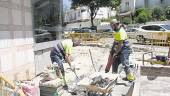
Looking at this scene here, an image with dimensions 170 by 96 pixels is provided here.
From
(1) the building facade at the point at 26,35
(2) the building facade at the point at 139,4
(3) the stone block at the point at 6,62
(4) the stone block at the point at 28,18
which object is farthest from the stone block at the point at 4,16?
(2) the building facade at the point at 139,4

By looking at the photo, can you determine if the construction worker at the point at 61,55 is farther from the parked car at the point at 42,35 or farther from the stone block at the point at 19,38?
the parked car at the point at 42,35

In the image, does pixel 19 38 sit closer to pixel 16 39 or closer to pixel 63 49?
pixel 16 39

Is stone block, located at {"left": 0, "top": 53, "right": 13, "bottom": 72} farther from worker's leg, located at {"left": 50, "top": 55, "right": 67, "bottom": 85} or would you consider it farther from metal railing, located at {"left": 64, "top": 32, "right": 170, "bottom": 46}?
metal railing, located at {"left": 64, "top": 32, "right": 170, "bottom": 46}

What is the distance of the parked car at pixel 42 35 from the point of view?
10.5 meters

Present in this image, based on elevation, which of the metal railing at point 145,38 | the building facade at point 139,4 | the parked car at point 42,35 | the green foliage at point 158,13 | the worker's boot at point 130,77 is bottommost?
the worker's boot at point 130,77

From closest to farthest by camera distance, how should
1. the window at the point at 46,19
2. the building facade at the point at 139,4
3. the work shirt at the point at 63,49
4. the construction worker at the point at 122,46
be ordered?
the work shirt at the point at 63,49
the construction worker at the point at 122,46
the window at the point at 46,19
the building facade at the point at 139,4

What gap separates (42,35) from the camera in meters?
11.2

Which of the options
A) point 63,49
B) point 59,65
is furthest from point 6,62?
point 63,49

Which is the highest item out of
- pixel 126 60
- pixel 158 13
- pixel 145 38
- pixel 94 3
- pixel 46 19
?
pixel 94 3

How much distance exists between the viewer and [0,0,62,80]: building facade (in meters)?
8.26

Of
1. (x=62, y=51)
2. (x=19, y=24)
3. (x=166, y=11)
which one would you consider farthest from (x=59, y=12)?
(x=166, y=11)

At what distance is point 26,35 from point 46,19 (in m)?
2.12

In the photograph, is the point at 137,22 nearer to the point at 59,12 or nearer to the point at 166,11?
the point at 166,11

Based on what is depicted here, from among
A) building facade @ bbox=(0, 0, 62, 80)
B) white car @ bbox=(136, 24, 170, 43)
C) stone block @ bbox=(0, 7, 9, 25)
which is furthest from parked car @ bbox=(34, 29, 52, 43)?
white car @ bbox=(136, 24, 170, 43)
